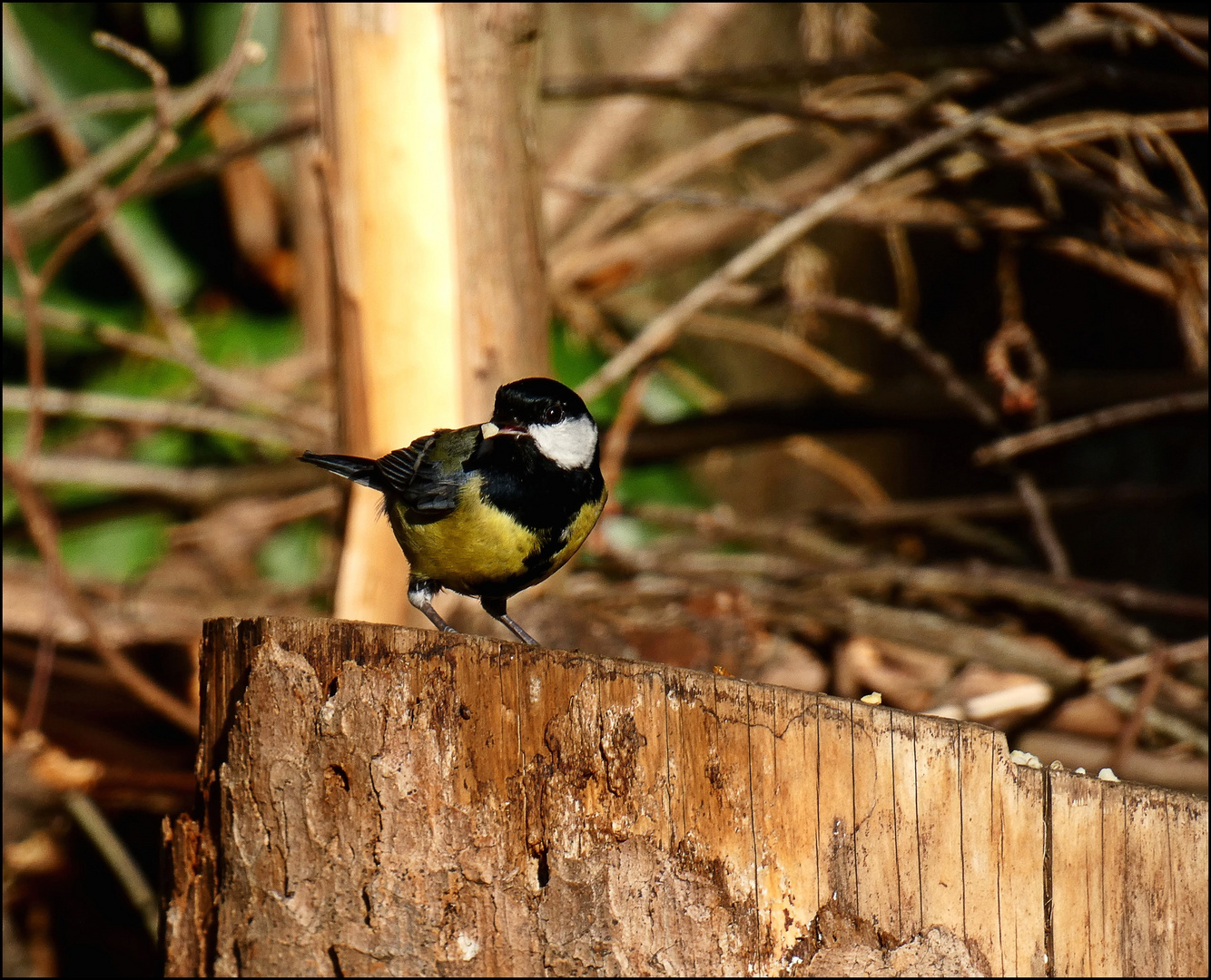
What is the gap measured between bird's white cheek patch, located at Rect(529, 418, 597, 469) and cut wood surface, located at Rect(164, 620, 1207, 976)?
74cm

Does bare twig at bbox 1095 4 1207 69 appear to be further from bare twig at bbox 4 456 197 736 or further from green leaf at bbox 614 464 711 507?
bare twig at bbox 4 456 197 736

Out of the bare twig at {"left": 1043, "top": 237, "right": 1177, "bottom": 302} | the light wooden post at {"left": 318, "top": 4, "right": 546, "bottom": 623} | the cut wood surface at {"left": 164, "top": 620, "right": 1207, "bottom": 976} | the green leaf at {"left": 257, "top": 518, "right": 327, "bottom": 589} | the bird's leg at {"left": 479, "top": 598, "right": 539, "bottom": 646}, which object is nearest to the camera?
the cut wood surface at {"left": 164, "top": 620, "right": 1207, "bottom": 976}

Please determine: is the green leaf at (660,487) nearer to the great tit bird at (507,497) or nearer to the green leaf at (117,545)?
the green leaf at (117,545)

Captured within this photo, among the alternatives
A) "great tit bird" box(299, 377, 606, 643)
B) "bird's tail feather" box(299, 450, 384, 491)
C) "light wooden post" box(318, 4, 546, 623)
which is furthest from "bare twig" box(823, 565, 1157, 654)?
"bird's tail feather" box(299, 450, 384, 491)

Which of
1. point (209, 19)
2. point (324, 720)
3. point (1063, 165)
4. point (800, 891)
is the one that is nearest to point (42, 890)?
point (324, 720)

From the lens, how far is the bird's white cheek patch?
2.12 m

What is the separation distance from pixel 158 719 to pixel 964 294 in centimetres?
315

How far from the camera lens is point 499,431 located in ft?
7.02

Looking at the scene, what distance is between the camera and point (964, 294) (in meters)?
4.51

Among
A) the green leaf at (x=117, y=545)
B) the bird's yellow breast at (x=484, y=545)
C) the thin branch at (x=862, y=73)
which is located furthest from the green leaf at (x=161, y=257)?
the bird's yellow breast at (x=484, y=545)

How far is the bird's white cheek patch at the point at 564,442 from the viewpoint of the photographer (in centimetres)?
212

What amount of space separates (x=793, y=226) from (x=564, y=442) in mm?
1504

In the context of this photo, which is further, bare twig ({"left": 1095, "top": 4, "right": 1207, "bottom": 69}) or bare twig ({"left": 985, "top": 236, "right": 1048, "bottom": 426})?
bare twig ({"left": 985, "top": 236, "right": 1048, "bottom": 426})

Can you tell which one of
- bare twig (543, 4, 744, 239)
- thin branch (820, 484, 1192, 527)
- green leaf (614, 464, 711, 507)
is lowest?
thin branch (820, 484, 1192, 527)
